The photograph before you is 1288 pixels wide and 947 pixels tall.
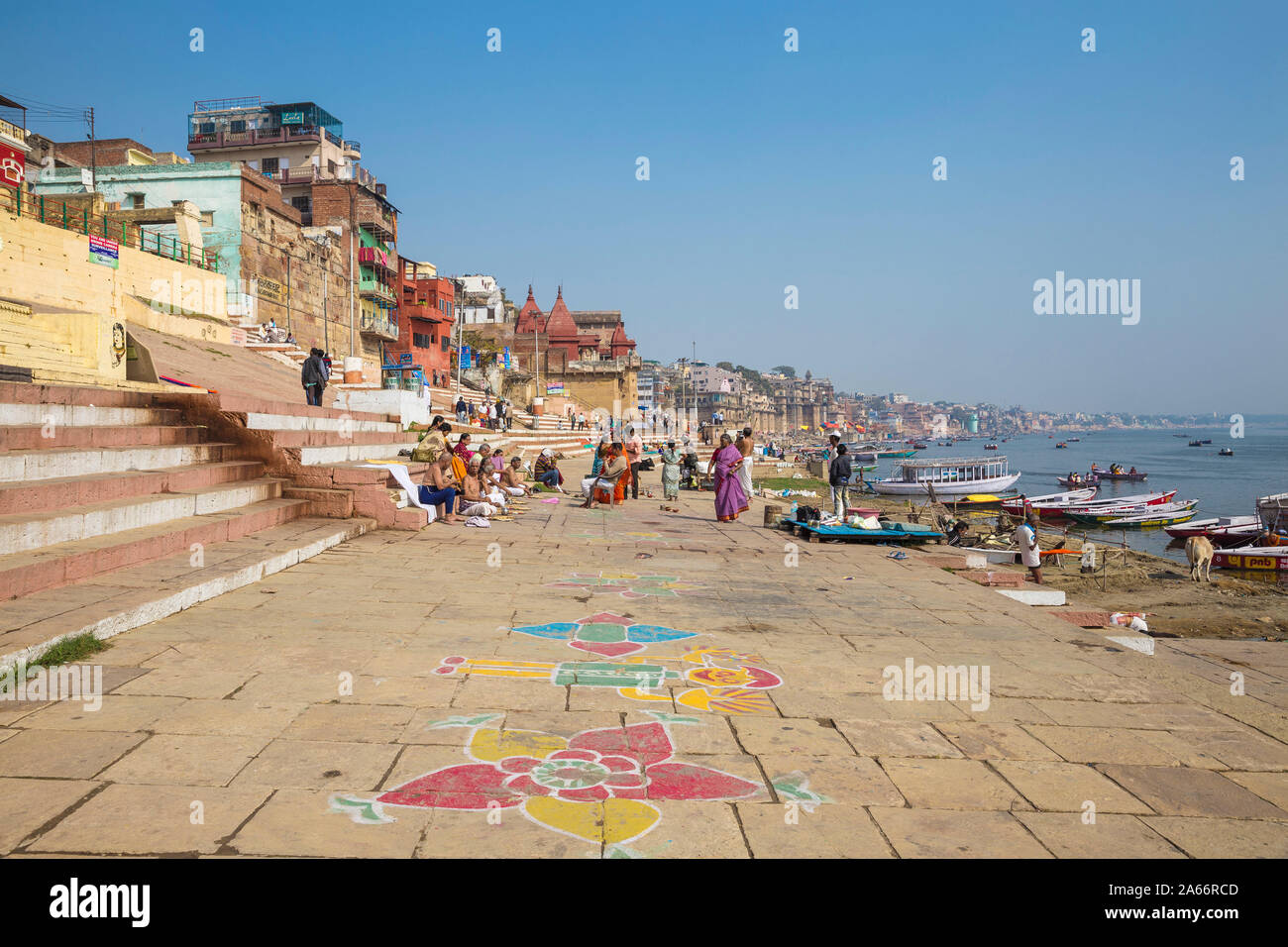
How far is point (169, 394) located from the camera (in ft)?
32.8

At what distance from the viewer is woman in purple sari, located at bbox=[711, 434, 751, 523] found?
44.9 feet

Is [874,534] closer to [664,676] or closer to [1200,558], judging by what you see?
[664,676]

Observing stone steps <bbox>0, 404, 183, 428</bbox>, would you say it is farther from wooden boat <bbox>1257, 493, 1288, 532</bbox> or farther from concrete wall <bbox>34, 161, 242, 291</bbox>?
wooden boat <bbox>1257, 493, 1288, 532</bbox>

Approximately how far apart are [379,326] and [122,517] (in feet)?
125

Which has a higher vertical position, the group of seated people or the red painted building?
the red painted building

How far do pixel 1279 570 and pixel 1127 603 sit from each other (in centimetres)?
917

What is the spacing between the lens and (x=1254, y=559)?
2148 cm

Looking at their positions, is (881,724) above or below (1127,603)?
above

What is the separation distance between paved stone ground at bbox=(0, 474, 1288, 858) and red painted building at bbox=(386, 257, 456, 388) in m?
41.3

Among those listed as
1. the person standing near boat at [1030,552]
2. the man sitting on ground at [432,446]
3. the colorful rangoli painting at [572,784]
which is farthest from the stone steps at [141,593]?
the person standing near boat at [1030,552]

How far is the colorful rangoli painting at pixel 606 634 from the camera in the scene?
5.43 m

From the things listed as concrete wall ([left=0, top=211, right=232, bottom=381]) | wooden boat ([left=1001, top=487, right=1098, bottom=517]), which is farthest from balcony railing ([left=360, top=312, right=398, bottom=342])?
wooden boat ([left=1001, top=487, right=1098, bottom=517])
